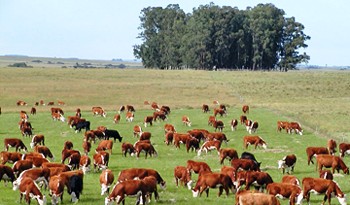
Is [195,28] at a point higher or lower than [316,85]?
higher

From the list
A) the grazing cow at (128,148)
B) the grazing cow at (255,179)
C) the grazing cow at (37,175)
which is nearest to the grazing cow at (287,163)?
the grazing cow at (255,179)

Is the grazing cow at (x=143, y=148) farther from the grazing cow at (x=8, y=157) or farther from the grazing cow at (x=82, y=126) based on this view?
the grazing cow at (x=82, y=126)

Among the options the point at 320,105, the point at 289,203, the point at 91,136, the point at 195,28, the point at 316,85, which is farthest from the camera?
the point at 195,28

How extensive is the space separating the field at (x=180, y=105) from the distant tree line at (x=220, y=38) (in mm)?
21115

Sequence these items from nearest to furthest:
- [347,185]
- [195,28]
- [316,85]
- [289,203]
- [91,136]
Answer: [289,203] < [347,185] < [91,136] < [316,85] < [195,28]

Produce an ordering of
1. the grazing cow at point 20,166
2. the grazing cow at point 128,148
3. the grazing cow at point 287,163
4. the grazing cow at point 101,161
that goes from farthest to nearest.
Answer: the grazing cow at point 128,148
the grazing cow at point 101,161
the grazing cow at point 287,163
the grazing cow at point 20,166

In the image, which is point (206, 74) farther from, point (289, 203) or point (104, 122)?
point (289, 203)

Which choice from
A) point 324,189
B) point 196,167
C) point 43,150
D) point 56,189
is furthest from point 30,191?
point 324,189

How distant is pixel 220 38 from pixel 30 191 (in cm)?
10871

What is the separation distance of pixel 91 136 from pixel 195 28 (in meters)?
94.6

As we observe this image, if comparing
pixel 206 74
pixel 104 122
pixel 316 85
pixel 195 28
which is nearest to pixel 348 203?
pixel 104 122

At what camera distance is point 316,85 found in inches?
3499

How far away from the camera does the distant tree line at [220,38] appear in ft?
415

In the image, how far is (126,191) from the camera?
60.1 feet
